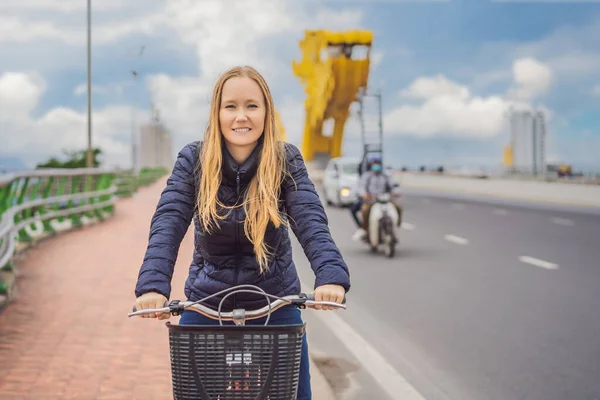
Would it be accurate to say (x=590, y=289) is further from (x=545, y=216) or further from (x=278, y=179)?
(x=545, y=216)

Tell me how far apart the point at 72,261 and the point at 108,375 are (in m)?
7.41

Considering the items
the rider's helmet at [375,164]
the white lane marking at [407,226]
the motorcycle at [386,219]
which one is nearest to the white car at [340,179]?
the white lane marking at [407,226]

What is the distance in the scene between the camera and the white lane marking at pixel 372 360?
19.0ft

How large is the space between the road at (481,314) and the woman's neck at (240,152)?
113 inches

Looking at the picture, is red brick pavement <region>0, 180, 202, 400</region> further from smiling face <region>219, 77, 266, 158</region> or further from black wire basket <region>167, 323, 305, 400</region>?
black wire basket <region>167, 323, 305, 400</region>

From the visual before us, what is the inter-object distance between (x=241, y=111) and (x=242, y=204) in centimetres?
33

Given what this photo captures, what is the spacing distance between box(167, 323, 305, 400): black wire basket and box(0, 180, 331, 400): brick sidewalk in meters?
2.84

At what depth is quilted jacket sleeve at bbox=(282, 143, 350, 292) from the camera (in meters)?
2.92

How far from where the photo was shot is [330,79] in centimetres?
4428

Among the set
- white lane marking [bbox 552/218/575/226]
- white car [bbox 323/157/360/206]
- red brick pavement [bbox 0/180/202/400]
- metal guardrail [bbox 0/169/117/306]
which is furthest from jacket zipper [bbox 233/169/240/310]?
white car [bbox 323/157/360/206]

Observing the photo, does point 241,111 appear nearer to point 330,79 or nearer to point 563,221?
point 563,221

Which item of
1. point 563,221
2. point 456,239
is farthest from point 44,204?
point 563,221

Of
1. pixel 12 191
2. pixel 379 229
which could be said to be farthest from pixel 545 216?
pixel 12 191

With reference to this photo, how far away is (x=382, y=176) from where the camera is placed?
47.2 ft
